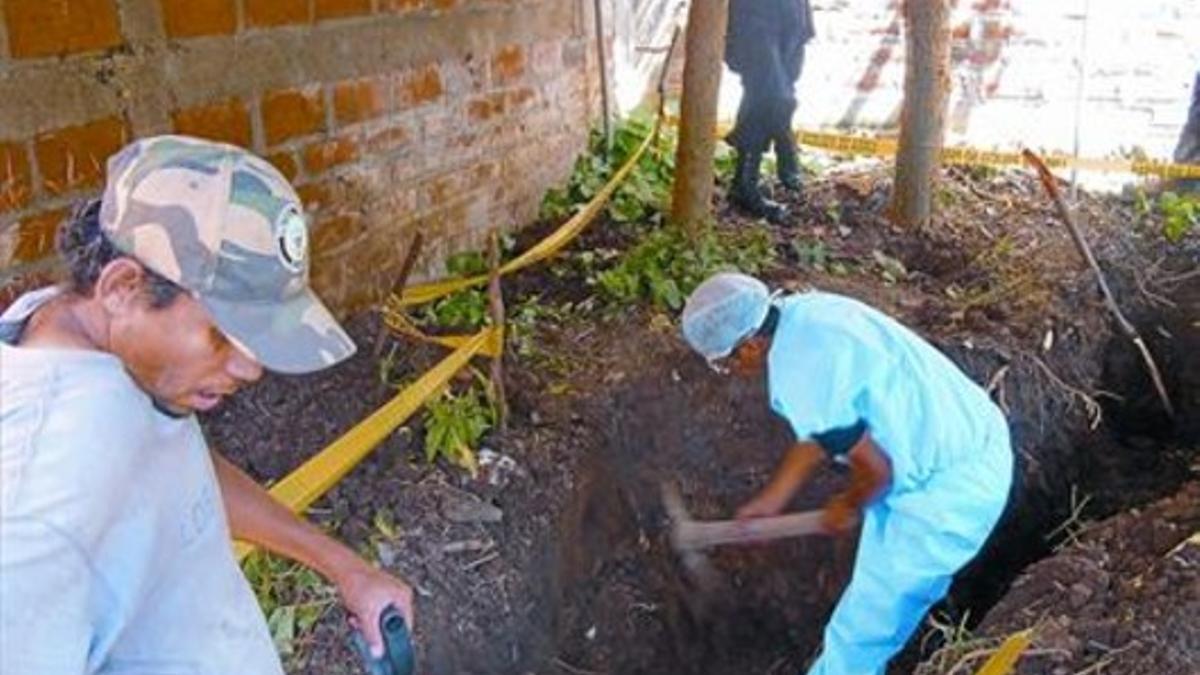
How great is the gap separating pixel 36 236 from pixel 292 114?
1.25 metres

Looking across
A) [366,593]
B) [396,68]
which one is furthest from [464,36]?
[366,593]

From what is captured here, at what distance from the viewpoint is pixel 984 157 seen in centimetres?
743

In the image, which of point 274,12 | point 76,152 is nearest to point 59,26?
point 76,152

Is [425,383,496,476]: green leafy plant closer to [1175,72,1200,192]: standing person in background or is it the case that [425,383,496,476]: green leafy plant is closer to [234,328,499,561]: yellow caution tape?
[234,328,499,561]: yellow caution tape

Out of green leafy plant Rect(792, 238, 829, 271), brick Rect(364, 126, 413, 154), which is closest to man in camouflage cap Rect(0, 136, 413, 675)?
brick Rect(364, 126, 413, 154)

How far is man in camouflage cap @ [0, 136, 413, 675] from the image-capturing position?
4.49 feet

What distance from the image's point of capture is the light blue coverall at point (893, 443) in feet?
11.6

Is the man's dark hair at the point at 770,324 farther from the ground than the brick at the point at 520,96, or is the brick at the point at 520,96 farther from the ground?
the brick at the point at 520,96

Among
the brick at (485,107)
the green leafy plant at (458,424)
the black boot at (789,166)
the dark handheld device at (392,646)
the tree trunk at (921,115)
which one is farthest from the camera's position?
the black boot at (789,166)

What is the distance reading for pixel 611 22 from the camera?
7598 millimetres

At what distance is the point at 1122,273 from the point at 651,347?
A: 8.90 feet

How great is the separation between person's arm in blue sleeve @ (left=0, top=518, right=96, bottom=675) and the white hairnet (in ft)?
7.75

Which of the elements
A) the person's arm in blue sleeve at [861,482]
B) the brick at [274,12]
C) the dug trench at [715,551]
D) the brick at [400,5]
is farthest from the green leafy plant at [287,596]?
the brick at [400,5]

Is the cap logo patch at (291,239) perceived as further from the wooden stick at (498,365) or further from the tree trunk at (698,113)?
the tree trunk at (698,113)
